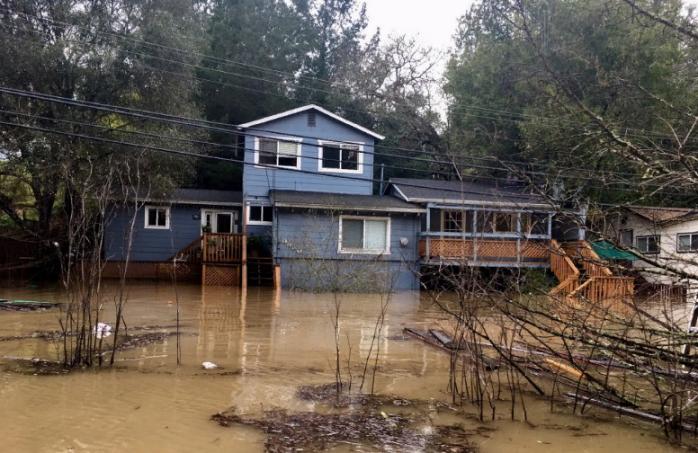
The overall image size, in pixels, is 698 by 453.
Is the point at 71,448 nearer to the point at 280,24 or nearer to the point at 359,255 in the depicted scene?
the point at 359,255

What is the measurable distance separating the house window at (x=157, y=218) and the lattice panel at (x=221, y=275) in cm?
481

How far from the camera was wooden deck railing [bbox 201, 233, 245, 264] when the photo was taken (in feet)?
73.3

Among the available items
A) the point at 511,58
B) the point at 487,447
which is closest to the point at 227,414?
the point at 487,447

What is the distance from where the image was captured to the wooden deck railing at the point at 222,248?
2233 cm

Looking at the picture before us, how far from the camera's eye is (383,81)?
35.8 metres

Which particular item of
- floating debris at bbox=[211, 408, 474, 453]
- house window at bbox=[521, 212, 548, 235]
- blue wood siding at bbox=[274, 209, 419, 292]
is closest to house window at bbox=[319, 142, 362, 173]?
blue wood siding at bbox=[274, 209, 419, 292]

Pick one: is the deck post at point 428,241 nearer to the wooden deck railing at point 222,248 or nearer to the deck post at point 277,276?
the deck post at point 277,276

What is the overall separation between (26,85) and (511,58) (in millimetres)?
20111

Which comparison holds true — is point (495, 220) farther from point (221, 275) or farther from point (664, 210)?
point (221, 275)

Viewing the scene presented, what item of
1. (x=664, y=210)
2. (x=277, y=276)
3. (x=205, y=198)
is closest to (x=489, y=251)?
(x=277, y=276)

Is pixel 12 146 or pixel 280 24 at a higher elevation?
pixel 280 24

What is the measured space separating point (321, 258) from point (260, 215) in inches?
192

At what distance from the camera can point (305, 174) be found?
80.7ft

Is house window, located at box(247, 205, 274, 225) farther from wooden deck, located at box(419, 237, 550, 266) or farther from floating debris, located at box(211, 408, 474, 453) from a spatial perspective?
floating debris, located at box(211, 408, 474, 453)
